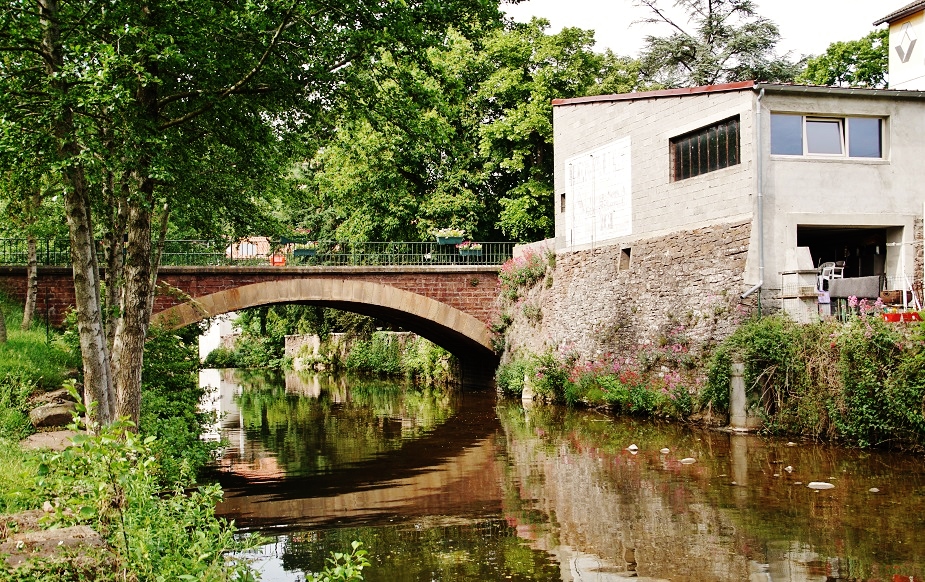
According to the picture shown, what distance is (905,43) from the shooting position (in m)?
22.2

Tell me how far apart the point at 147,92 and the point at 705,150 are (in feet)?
33.2

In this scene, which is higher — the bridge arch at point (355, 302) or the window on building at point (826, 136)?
the window on building at point (826, 136)

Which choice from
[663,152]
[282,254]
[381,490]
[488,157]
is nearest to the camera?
[381,490]

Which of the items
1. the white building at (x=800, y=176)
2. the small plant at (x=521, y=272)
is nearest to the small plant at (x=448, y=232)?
the small plant at (x=521, y=272)

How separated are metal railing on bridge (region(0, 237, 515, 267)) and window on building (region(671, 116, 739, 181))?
817cm

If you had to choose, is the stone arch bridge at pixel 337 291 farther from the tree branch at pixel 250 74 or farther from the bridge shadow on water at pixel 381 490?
the tree branch at pixel 250 74

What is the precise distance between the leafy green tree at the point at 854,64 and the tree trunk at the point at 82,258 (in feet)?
83.6

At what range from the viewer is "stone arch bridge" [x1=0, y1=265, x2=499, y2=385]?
64.4 feet

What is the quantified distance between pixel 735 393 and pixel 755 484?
4300 mm

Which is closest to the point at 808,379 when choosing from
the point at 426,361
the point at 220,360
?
the point at 426,361

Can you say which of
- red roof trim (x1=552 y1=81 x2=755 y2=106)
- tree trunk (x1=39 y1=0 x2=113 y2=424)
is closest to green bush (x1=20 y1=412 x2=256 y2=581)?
tree trunk (x1=39 y1=0 x2=113 y2=424)

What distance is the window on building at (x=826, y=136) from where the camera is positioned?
1465 centimetres

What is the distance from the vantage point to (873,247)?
15.6 meters

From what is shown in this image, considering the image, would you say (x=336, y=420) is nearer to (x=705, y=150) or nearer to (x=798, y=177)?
(x=705, y=150)
